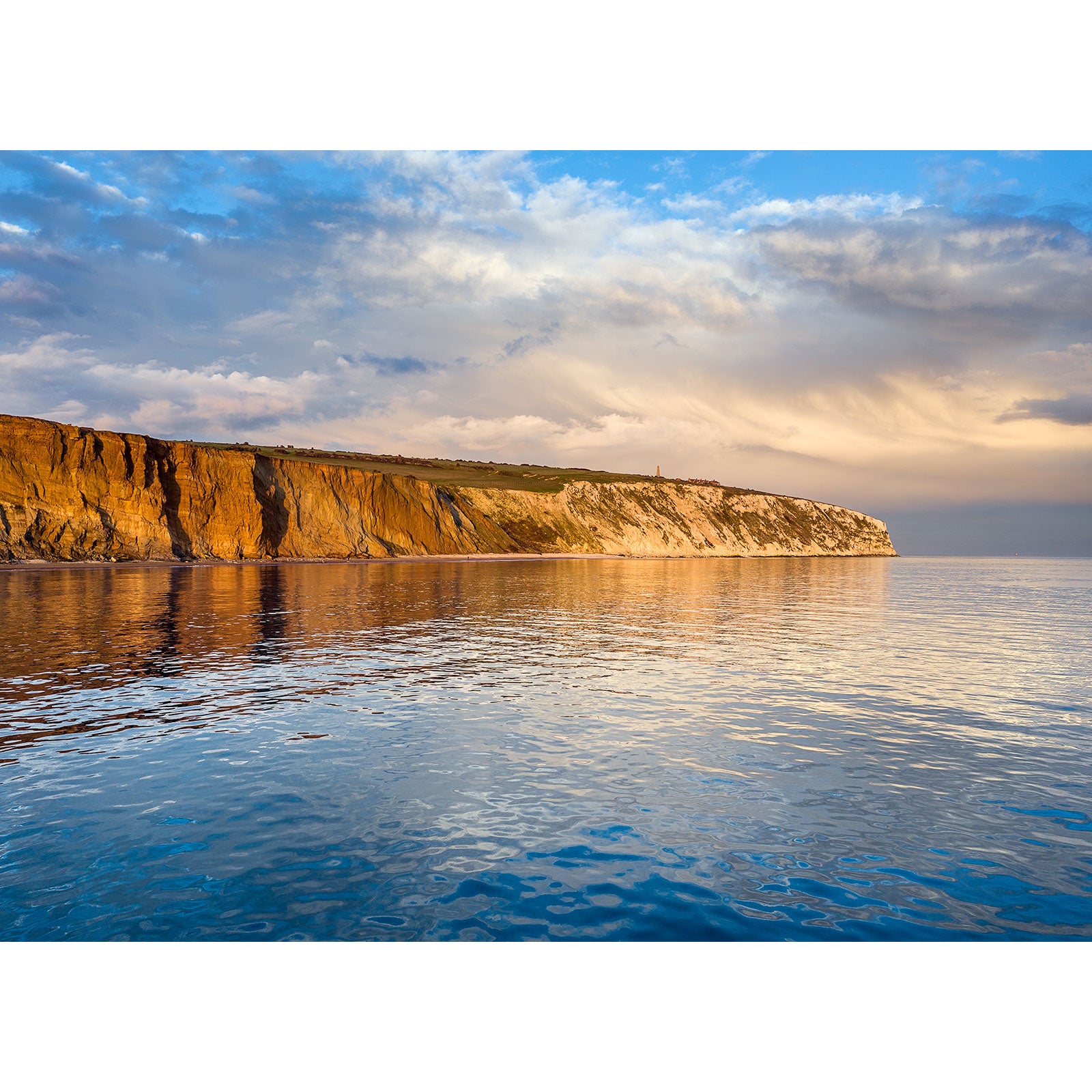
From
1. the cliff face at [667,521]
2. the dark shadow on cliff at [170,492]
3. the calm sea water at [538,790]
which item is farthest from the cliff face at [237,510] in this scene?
the calm sea water at [538,790]

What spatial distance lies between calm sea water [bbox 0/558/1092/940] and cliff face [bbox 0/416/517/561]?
49.1 m

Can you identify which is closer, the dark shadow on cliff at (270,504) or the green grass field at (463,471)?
the dark shadow on cliff at (270,504)

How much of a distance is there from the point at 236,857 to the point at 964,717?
12161 mm

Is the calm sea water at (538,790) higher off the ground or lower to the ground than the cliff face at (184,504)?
lower

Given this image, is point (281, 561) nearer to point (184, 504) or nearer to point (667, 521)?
point (184, 504)

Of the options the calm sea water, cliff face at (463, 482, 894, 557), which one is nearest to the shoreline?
cliff face at (463, 482, 894, 557)

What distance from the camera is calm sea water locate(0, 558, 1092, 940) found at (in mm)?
5918

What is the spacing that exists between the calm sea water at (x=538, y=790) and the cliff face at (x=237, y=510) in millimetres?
49563

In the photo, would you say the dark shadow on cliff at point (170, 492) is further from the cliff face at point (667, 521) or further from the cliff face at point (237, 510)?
the cliff face at point (667, 521)

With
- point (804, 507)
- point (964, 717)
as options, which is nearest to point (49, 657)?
point (964, 717)

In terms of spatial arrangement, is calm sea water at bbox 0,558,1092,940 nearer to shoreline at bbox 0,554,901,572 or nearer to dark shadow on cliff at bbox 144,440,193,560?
shoreline at bbox 0,554,901,572

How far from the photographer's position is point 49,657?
18016 millimetres

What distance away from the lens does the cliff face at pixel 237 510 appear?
62.8 m

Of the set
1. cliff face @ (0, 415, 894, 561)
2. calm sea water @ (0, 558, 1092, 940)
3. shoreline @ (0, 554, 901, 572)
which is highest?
cliff face @ (0, 415, 894, 561)
